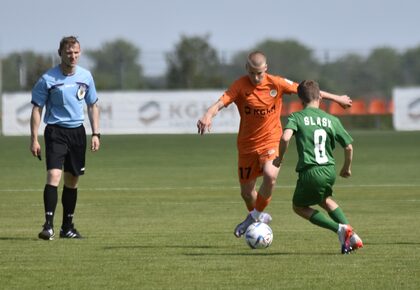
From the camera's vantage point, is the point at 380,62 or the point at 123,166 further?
the point at 380,62

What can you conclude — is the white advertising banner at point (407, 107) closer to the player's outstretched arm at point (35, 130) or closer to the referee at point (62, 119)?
the referee at point (62, 119)

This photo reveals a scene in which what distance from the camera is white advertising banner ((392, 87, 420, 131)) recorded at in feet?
149

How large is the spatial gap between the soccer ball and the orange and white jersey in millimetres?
1517

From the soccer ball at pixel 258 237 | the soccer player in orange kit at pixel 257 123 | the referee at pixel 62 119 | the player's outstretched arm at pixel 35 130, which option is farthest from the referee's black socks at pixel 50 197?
the soccer ball at pixel 258 237

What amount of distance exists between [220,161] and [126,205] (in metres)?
11.2

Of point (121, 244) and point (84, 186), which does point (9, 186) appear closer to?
point (84, 186)

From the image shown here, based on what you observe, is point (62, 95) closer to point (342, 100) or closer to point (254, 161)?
point (254, 161)

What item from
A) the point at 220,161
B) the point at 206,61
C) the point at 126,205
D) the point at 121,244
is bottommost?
the point at 206,61

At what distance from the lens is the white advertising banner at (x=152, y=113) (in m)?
44.3

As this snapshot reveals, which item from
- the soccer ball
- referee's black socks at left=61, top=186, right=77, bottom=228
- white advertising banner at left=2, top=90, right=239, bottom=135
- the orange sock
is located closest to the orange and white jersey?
the orange sock

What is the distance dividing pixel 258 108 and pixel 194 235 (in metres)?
1.52

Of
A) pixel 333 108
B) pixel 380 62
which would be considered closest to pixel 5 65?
pixel 380 62

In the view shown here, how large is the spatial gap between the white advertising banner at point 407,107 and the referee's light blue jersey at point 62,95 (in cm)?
3393

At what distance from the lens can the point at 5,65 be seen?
97.2 metres
